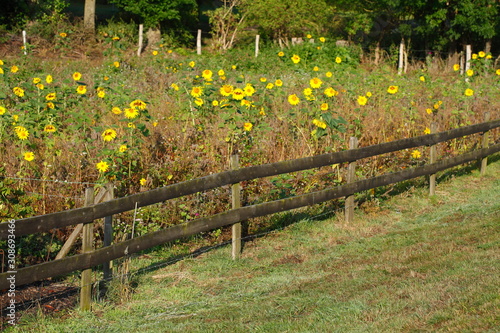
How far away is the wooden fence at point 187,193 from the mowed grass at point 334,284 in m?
0.41

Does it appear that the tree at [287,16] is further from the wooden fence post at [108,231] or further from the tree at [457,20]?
the wooden fence post at [108,231]

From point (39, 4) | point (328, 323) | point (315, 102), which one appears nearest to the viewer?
point (328, 323)

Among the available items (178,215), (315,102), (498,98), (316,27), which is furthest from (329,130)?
(316,27)

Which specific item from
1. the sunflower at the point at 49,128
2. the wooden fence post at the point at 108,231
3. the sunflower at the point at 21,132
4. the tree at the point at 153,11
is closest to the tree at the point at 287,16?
the tree at the point at 153,11

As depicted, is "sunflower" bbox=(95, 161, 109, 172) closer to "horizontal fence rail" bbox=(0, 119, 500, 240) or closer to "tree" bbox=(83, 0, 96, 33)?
"horizontal fence rail" bbox=(0, 119, 500, 240)

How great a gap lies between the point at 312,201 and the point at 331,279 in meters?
1.71

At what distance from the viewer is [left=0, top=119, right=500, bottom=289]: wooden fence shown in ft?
17.2

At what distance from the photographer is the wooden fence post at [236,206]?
7031mm

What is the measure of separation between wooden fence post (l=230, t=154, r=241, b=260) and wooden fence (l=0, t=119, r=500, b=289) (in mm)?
64

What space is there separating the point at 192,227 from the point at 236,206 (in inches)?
26.0

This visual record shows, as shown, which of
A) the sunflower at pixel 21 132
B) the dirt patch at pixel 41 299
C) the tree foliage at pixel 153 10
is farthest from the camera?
the tree foliage at pixel 153 10

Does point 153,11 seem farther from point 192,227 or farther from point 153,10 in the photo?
point 192,227

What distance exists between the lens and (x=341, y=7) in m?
29.4

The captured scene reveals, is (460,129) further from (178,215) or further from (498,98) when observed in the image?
(178,215)
